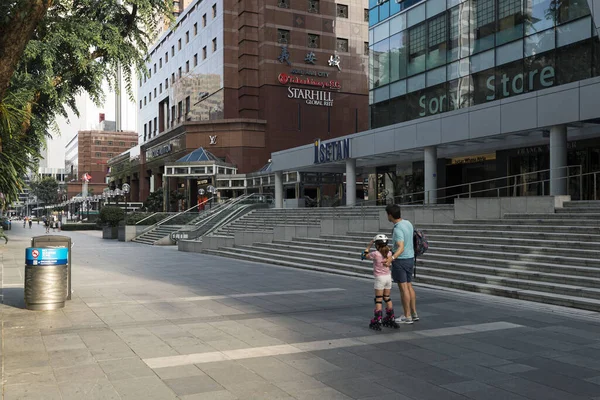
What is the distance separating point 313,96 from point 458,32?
97.7ft

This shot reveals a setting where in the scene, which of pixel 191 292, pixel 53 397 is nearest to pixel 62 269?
pixel 191 292

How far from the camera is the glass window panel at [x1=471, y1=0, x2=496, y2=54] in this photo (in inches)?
1047

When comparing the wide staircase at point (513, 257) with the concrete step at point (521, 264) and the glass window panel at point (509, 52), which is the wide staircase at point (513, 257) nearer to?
the concrete step at point (521, 264)

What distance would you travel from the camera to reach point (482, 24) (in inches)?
1068

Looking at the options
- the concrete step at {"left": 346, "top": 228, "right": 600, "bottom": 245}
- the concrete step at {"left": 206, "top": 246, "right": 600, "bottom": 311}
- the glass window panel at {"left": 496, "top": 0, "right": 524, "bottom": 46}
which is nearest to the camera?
the concrete step at {"left": 206, "top": 246, "right": 600, "bottom": 311}

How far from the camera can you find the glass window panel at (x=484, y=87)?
2673cm

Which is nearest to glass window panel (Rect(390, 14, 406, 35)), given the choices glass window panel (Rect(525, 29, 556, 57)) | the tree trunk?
glass window panel (Rect(525, 29, 556, 57))

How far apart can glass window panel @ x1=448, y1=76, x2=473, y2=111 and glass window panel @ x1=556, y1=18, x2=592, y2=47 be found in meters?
5.29

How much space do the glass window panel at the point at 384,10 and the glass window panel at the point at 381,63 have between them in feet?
4.80

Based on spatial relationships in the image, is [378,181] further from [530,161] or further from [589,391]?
[589,391]

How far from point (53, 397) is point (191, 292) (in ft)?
23.4

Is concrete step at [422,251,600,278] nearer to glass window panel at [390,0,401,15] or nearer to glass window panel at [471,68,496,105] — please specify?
glass window panel at [471,68,496,105]

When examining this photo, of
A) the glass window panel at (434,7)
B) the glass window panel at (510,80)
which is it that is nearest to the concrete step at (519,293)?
the glass window panel at (510,80)

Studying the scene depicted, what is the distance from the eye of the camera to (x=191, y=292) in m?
12.2
